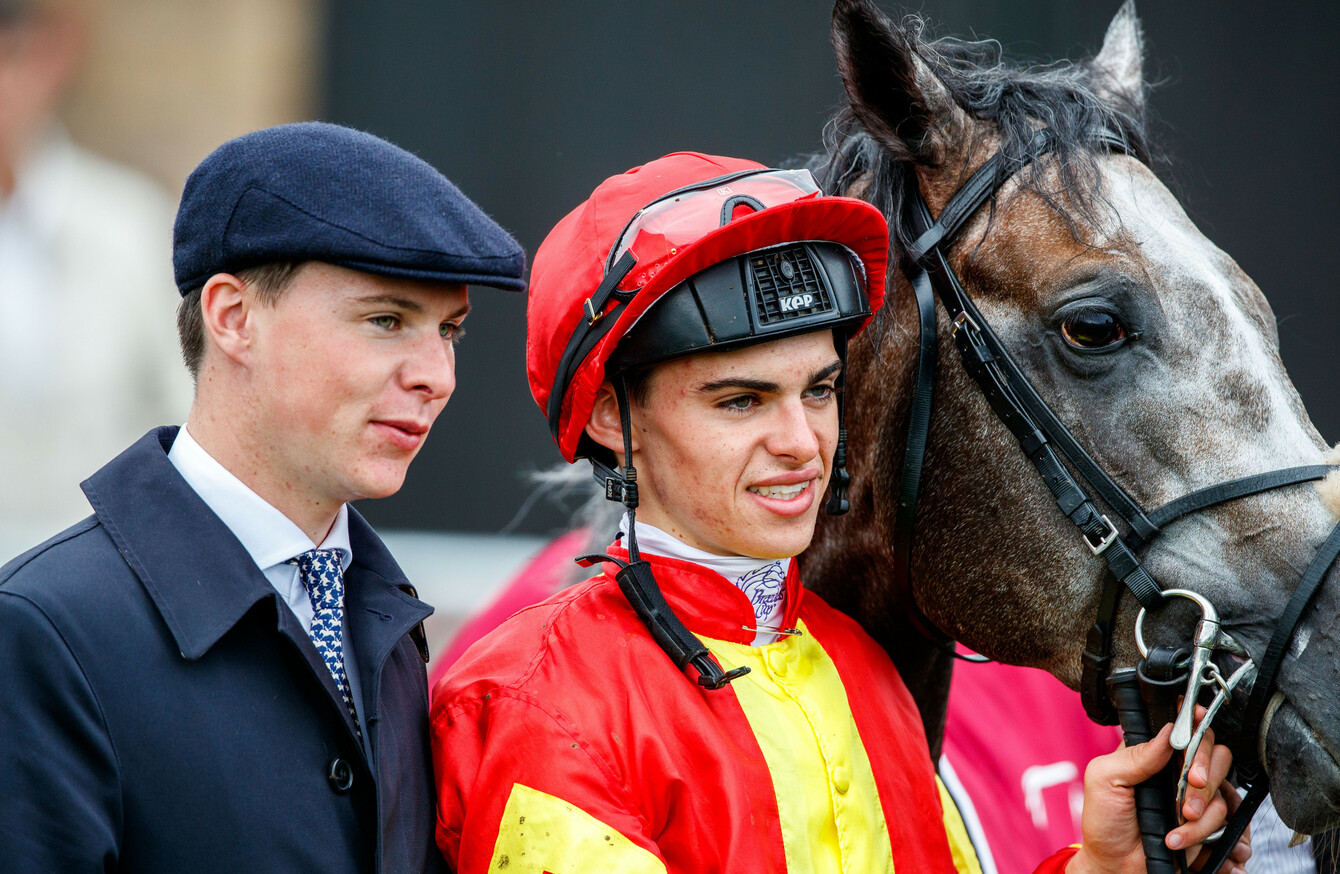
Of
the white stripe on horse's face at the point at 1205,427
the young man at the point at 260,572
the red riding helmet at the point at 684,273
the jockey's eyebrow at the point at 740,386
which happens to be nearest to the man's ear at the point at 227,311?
the young man at the point at 260,572

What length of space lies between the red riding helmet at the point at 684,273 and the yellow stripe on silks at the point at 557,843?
494 mm

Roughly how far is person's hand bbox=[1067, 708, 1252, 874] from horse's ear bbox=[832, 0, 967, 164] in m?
0.93

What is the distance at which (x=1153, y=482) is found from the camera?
1.61m

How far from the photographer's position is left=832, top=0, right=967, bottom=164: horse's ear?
5.72ft

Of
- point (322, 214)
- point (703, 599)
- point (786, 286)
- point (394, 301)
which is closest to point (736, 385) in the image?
point (786, 286)

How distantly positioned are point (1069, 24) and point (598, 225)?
293 cm

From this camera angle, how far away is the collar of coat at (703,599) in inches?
60.0

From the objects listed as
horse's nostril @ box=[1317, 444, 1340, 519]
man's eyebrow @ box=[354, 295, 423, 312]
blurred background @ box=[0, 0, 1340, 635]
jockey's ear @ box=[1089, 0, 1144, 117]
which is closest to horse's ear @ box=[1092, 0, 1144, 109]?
jockey's ear @ box=[1089, 0, 1144, 117]

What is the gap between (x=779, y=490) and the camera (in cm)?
152

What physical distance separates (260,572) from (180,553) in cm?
9

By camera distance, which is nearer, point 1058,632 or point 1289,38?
point 1058,632

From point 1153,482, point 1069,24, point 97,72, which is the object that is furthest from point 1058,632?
point 97,72

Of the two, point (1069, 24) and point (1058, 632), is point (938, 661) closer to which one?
point (1058, 632)

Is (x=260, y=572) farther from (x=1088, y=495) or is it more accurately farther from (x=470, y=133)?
(x=470, y=133)
